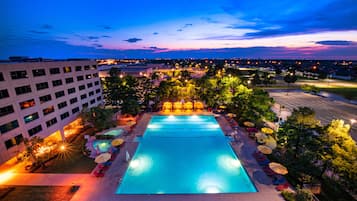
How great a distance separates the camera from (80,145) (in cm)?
2023

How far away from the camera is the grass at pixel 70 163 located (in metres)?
15.8

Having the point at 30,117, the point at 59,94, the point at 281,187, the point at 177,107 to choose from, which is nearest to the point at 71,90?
the point at 59,94

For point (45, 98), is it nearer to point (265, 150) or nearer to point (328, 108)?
point (265, 150)

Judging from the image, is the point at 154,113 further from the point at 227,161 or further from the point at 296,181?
the point at 296,181

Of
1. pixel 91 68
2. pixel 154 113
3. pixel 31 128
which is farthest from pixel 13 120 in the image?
pixel 154 113

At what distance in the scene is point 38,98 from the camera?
19.8m

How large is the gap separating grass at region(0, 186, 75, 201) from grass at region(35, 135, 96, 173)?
A: 2114 mm

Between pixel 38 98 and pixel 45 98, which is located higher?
pixel 38 98

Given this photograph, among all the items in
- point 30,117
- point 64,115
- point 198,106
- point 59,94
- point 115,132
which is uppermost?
point 59,94

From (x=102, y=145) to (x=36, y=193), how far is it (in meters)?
7.62

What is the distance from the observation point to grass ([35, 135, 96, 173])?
15.8m

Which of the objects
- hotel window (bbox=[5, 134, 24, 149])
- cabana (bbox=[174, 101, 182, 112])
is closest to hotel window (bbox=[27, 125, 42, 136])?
hotel window (bbox=[5, 134, 24, 149])

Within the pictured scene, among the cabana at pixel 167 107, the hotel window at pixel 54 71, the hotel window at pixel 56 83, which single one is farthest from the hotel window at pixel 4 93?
the cabana at pixel 167 107

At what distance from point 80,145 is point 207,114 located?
62.1 ft
